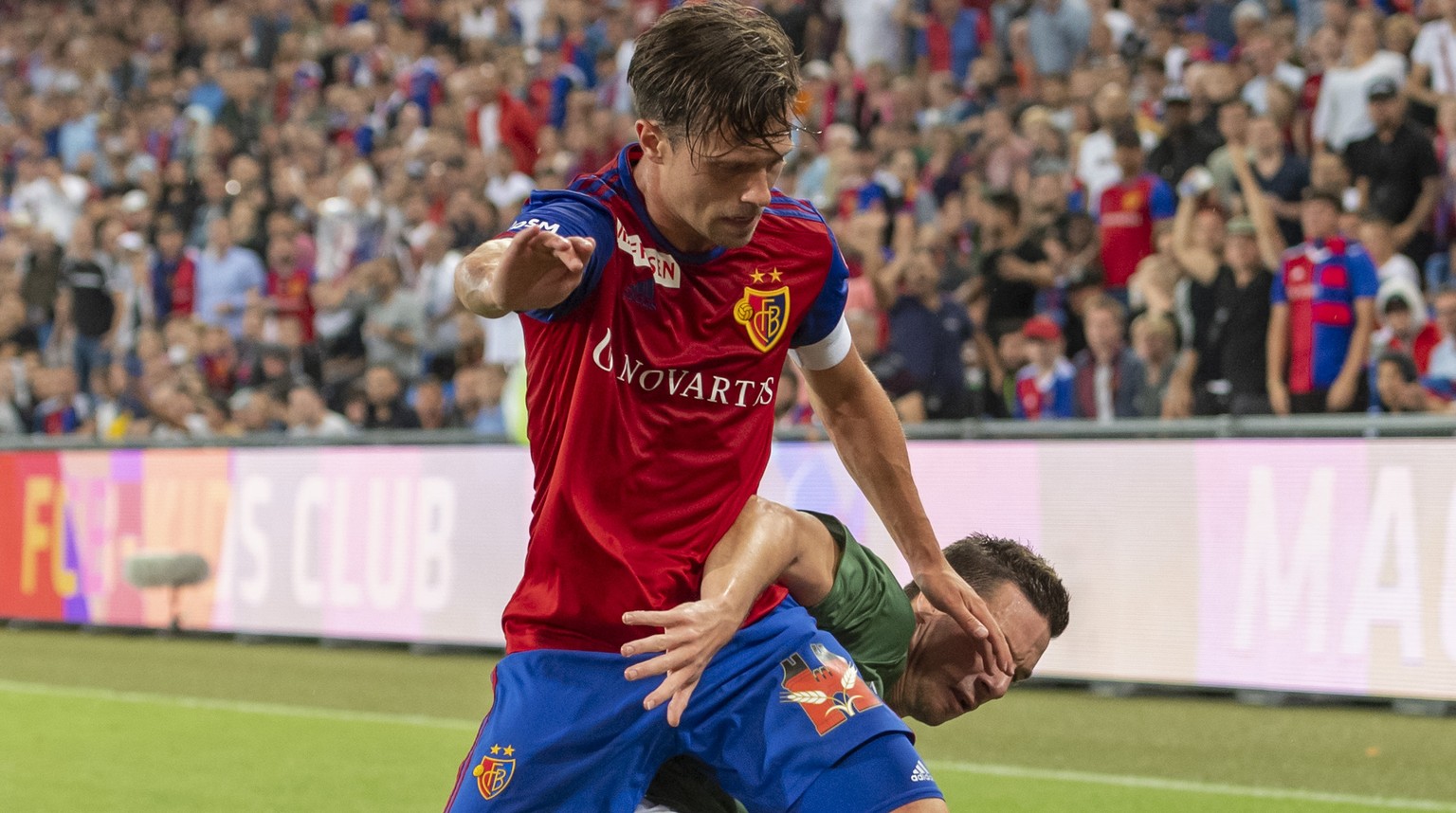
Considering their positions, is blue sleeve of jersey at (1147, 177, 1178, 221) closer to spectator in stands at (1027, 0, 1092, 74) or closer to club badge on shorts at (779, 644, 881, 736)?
spectator in stands at (1027, 0, 1092, 74)

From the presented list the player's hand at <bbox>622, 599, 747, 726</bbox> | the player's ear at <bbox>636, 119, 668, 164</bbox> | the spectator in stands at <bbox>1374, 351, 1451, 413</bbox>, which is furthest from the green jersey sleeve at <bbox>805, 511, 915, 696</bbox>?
the spectator in stands at <bbox>1374, 351, 1451, 413</bbox>

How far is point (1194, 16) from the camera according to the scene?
12883 mm

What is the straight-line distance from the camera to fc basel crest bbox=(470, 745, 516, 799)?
328cm

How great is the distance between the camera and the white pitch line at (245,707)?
9.00 m

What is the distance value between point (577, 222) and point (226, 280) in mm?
13782

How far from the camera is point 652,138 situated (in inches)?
127

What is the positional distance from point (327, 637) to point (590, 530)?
359 inches

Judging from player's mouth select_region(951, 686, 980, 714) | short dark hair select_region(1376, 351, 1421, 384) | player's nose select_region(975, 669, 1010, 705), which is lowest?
player's mouth select_region(951, 686, 980, 714)

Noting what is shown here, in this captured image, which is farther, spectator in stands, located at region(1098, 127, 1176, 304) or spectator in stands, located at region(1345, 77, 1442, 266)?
spectator in stands, located at region(1098, 127, 1176, 304)

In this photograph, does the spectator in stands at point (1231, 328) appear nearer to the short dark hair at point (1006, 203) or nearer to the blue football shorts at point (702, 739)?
the short dark hair at point (1006, 203)

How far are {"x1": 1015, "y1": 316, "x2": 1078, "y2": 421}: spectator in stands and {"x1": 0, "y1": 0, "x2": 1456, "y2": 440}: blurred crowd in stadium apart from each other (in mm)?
19

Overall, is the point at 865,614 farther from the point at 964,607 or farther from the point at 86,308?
the point at 86,308

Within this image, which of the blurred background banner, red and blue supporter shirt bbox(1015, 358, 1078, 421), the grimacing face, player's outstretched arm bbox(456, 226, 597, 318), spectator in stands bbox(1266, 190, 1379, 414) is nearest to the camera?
player's outstretched arm bbox(456, 226, 597, 318)

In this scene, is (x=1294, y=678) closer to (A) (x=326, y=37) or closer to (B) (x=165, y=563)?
(B) (x=165, y=563)
